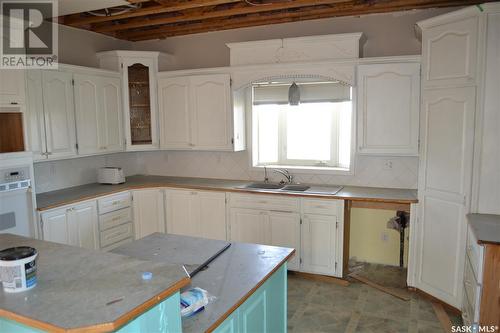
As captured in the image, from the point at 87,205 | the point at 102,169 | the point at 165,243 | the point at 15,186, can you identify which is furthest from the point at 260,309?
the point at 102,169

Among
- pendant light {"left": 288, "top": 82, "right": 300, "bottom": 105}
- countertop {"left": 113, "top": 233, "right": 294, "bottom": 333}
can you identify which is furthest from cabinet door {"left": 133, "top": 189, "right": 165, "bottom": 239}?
countertop {"left": 113, "top": 233, "right": 294, "bottom": 333}

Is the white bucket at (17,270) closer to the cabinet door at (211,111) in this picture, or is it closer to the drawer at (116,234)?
the drawer at (116,234)

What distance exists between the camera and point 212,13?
3.74m

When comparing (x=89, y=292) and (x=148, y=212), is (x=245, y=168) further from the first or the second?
(x=89, y=292)

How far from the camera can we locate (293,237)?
3.81 meters

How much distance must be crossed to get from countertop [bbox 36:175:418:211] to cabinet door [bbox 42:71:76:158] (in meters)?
0.43

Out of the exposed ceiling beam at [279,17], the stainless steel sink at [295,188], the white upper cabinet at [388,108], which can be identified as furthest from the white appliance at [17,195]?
the white upper cabinet at [388,108]

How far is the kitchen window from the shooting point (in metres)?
4.16

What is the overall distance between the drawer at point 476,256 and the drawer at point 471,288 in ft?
0.17

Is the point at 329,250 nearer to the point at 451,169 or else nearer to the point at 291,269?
the point at 291,269

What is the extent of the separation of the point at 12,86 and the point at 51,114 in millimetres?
768

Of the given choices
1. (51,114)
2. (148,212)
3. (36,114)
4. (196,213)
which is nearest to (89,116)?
(51,114)

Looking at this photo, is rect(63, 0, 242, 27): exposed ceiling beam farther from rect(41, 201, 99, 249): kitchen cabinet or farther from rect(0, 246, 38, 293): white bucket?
rect(0, 246, 38, 293): white bucket

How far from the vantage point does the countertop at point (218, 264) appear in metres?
1.50
